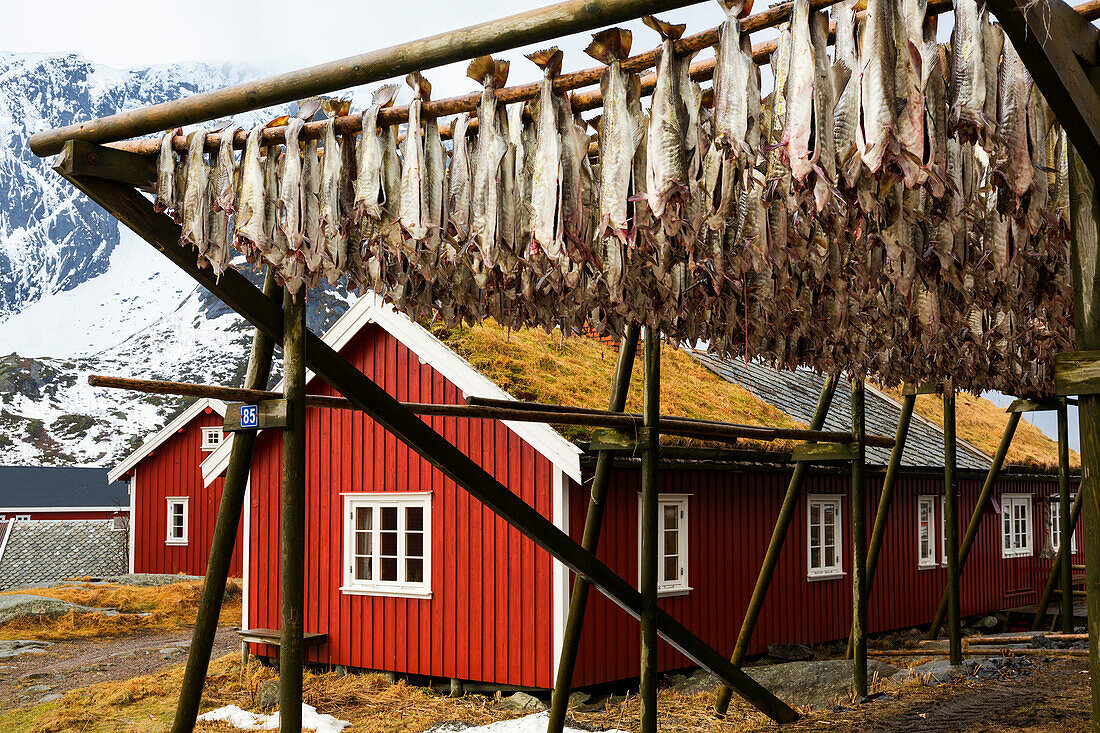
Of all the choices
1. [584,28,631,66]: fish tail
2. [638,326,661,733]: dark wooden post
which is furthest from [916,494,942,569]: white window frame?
[584,28,631,66]: fish tail

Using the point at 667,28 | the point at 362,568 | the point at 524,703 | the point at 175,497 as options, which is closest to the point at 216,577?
the point at 667,28

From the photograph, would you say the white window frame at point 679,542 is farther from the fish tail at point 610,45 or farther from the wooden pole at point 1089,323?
the wooden pole at point 1089,323

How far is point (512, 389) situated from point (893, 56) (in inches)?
352

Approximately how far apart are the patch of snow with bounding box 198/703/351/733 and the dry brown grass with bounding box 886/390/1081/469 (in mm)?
12682

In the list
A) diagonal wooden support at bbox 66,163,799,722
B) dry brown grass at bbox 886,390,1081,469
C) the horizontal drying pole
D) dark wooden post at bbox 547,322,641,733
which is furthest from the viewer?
dry brown grass at bbox 886,390,1081,469

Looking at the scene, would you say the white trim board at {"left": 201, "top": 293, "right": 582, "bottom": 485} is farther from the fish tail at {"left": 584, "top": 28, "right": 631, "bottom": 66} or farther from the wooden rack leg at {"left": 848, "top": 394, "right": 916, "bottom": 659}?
the fish tail at {"left": 584, "top": 28, "right": 631, "bottom": 66}

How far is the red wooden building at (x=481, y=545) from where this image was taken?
10.6m

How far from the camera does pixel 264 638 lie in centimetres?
1194

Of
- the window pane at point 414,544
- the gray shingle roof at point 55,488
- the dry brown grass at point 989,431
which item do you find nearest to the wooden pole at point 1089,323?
the window pane at point 414,544

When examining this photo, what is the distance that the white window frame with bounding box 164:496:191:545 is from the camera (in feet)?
80.4

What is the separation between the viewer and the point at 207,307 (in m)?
174

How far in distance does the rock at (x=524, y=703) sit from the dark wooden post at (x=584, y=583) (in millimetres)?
3514

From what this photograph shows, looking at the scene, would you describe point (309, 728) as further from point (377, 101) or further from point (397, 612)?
point (377, 101)

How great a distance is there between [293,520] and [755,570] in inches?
390
